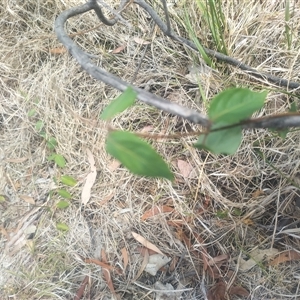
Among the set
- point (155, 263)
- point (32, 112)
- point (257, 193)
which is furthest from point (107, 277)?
point (32, 112)

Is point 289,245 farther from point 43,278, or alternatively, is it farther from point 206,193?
point 43,278

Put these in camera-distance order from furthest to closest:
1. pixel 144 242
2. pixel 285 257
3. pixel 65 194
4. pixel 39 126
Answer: pixel 39 126, pixel 65 194, pixel 144 242, pixel 285 257

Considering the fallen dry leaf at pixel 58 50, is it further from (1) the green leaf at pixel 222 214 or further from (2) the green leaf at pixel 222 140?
(2) the green leaf at pixel 222 140

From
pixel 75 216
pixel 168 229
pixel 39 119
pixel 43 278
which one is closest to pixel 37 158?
pixel 39 119

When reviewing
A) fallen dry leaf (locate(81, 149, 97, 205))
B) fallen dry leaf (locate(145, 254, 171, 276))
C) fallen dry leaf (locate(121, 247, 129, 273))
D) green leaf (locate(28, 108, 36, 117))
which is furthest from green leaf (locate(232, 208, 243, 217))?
green leaf (locate(28, 108, 36, 117))

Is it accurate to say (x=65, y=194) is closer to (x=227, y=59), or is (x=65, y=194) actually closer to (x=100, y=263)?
(x=100, y=263)

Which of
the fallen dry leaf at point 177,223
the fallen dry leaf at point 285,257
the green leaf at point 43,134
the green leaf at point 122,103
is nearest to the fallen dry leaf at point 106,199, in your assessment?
the fallen dry leaf at point 177,223
